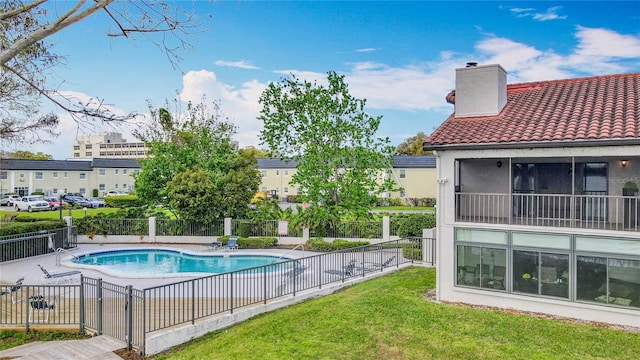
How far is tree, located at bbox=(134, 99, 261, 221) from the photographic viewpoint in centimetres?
2664

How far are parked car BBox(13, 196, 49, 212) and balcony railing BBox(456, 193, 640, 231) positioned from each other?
1705 inches

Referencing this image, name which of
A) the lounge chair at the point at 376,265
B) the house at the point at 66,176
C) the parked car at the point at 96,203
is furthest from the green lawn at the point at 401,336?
the house at the point at 66,176

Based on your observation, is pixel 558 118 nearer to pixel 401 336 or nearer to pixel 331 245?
pixel 401 336

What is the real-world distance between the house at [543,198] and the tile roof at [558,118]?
0.03 metres

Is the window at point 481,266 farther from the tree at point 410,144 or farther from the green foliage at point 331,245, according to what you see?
the tree at point 410,144

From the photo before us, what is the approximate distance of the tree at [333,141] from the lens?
2708cm

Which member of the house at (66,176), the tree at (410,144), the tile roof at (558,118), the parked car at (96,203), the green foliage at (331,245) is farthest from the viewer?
the tree at (410,144)

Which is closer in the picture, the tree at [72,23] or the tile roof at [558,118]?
the tree at [72,23]

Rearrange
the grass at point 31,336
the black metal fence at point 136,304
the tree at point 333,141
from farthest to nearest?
the tree at point 333,141 < the grass at point 31,336 < the black metal fence at point 136,304

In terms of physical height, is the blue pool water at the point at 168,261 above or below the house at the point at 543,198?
below

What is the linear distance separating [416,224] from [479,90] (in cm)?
1170

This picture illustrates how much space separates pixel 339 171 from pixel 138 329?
18370mm

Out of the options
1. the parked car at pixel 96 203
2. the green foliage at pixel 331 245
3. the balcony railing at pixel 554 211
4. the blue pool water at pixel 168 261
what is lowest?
the blue pool water at pixel 168 261

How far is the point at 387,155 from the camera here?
28.0 metres
